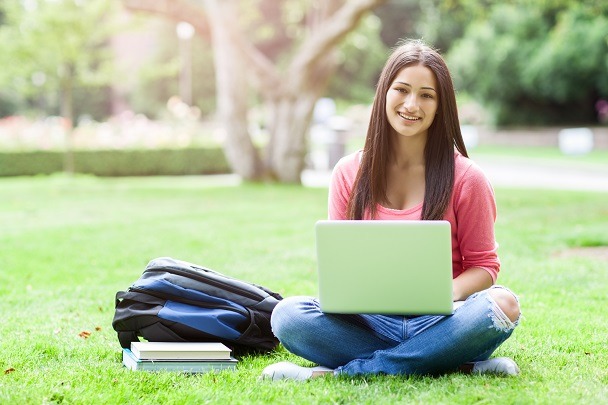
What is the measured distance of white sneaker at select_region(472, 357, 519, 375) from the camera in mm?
3645

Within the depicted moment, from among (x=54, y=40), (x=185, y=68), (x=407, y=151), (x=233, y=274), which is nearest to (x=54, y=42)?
(x=54, y=40)

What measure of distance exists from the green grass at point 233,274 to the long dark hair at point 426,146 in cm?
73

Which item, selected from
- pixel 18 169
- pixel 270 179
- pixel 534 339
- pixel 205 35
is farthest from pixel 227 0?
pixel 534 339

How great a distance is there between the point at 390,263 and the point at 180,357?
3.50 feet

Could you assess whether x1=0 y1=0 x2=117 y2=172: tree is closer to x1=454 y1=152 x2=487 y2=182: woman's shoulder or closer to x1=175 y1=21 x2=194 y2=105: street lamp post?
x1=454 y1=152 x2=487 y2=182: woman's shoulder

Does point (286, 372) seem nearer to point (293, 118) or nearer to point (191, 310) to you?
point (191, 310)

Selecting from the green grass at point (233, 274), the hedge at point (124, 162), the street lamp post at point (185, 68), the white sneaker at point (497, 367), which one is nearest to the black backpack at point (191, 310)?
the green grass at point (233, 274)

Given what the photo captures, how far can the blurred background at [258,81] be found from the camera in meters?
15.8

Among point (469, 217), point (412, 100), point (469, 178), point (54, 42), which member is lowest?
point (469, 217)

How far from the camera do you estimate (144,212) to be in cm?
1149

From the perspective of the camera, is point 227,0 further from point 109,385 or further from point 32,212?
point 109,385

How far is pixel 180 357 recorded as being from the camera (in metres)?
3.78

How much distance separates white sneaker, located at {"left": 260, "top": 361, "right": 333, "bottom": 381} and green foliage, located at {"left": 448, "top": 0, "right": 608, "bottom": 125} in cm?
2509

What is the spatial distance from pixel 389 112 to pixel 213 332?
1223mm
